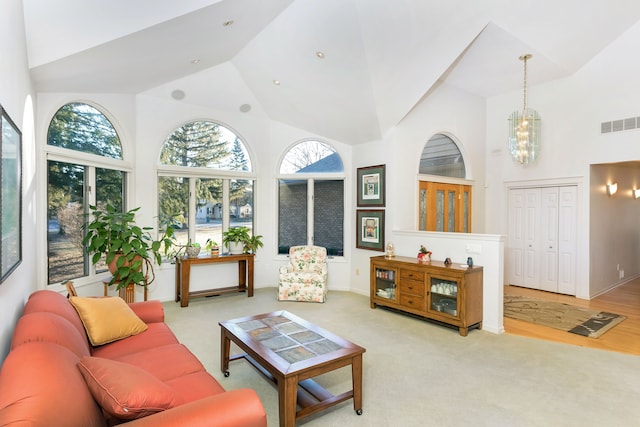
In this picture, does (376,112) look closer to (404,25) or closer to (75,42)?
(404,25)

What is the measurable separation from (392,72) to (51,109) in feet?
12.9

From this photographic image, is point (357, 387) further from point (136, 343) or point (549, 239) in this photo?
point (549, 239)

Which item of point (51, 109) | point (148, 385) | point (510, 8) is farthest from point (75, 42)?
point (510, 8)

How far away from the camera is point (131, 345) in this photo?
2549 mm

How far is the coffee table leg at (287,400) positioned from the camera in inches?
83.5

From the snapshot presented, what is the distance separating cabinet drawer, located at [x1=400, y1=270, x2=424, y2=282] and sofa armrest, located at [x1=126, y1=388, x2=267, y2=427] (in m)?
3.27

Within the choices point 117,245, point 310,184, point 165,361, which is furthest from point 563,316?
point 117,245

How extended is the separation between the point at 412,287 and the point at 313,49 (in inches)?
127

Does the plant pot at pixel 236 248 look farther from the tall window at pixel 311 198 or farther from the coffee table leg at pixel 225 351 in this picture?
the coffee table leg at pixel 225 351

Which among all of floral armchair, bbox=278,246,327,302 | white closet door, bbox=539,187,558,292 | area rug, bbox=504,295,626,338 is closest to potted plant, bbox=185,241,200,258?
floral armchair, bbox=278,246,327,302

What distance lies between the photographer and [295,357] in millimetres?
2352

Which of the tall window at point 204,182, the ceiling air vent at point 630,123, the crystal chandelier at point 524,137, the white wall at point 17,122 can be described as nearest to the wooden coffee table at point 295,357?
→ the white wall at point 17,122

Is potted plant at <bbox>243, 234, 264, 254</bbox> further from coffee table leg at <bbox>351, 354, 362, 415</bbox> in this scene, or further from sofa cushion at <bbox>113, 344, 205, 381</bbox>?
coffee table leg at <bbox>351, 354, 362, 415</bbox>

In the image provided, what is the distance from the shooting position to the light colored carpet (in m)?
2.44
